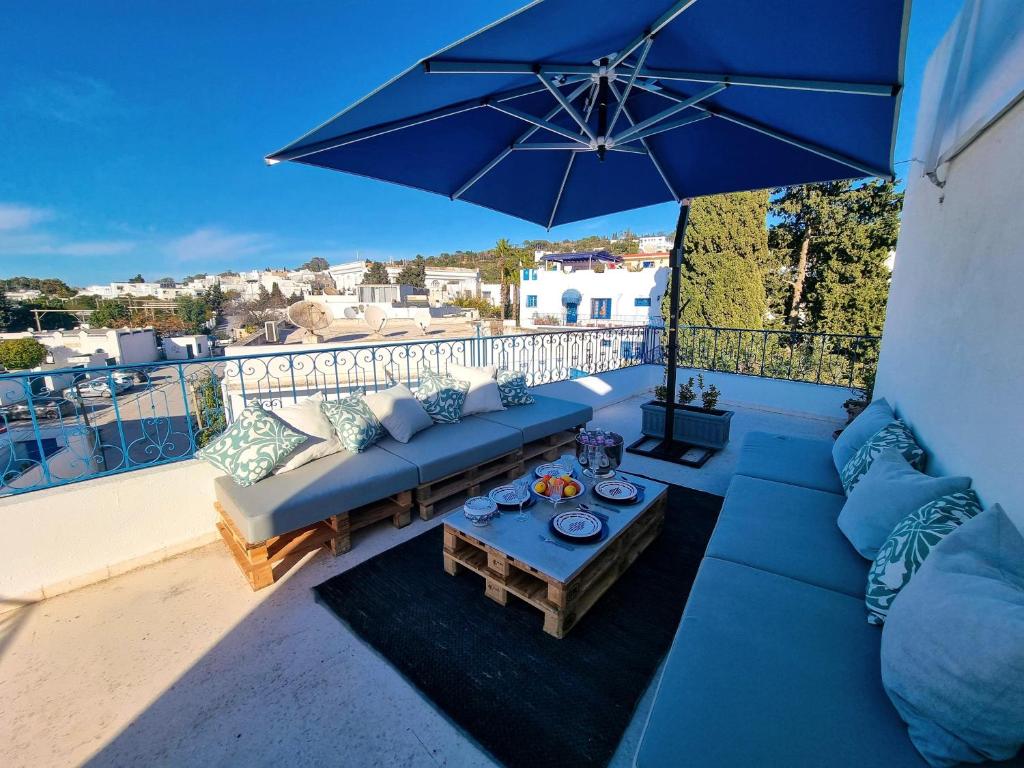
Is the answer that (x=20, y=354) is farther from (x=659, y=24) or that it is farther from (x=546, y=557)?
(x=659, y=24)

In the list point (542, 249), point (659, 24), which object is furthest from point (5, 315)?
point (659, 24)

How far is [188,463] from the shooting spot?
2.56 m

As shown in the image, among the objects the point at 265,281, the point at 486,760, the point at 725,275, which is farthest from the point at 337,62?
the point at 265,281

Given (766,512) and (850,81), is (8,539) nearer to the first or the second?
(766,512)

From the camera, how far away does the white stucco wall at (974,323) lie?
152 cm

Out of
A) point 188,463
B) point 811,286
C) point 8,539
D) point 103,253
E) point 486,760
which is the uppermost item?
point 103,253

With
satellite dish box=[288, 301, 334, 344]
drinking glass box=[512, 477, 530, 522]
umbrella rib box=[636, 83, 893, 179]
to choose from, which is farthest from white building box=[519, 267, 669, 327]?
drinking glass box=[512, 477, 530, 522]

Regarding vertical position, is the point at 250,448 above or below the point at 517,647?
above

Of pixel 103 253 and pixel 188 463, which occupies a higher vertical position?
pixel 103 253

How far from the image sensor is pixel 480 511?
6.94ft

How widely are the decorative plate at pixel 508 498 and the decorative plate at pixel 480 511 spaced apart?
0.06 m

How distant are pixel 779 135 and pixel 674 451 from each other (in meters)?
2.74

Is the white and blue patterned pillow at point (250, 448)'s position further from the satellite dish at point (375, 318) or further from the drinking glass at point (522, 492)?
the satellite dish at point (375, 318)

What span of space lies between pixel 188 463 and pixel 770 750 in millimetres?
3097
